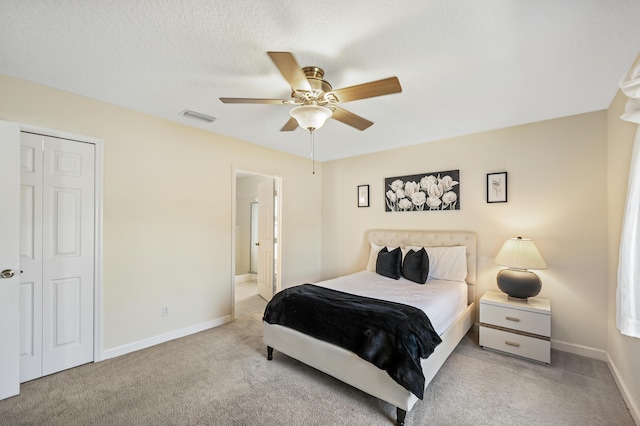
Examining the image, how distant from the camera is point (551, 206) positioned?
3.13 meters

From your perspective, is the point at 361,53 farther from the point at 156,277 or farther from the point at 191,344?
the point at 191,344

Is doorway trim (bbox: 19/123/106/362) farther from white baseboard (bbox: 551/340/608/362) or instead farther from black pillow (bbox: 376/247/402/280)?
white baseboard (bbox: 551/340/608/362)

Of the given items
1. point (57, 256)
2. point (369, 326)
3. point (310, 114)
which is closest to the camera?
point (310, 114)

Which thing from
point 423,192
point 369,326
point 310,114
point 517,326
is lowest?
point 517,326

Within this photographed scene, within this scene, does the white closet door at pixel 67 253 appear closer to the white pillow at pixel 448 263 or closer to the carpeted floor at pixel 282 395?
the carpeted floor at pixel 282 395

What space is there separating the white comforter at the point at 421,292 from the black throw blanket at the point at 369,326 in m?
0.21

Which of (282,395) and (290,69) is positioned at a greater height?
(290,69)

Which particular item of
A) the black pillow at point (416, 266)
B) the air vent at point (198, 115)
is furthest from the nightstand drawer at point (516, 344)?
the air vent at point (198, 115)

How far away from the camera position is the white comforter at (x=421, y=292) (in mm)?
2535

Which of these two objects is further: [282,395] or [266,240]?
[266,240]

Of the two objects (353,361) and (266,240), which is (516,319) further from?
(266,240)

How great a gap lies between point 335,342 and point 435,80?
2.34 m

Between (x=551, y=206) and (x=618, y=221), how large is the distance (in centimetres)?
66

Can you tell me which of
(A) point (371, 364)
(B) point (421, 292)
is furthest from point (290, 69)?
(B) point (421, 292)
